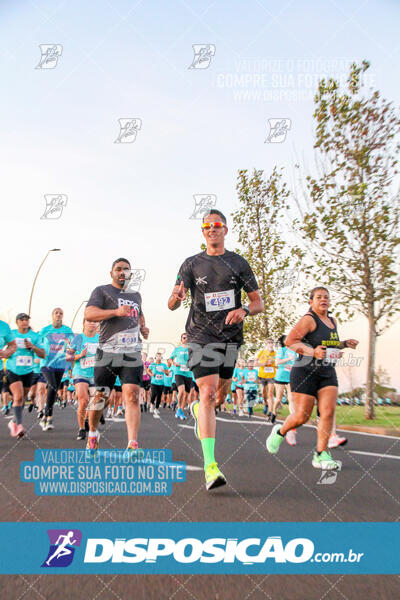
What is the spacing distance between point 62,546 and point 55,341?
733 centimetres

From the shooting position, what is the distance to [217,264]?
5.17 m

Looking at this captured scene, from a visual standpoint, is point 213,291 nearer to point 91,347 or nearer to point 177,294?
point 177,294

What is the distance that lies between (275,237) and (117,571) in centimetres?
2195

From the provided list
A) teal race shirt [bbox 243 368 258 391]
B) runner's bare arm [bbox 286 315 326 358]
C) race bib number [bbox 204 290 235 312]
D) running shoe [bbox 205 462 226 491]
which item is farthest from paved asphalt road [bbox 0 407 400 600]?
teal race shirt [bbox 243 368 258 391]

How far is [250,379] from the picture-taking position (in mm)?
17922

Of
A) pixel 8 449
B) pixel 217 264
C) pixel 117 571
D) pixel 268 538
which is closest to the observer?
pixel 117 571

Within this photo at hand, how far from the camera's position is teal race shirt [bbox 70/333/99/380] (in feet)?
31.1

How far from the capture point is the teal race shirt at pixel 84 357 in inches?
373

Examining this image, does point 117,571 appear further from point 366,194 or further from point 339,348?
point 366,194

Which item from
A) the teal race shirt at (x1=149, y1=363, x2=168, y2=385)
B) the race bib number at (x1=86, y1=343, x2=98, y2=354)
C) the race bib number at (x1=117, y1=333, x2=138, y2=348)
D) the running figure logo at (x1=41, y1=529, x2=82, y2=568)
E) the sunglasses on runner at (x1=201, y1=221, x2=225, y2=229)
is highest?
the sunglasses on runner at (x1=201, y1=221, x2=225, y2=229)

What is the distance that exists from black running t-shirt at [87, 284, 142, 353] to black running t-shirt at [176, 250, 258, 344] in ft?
4.34

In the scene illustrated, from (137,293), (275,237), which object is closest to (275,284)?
(275,237)

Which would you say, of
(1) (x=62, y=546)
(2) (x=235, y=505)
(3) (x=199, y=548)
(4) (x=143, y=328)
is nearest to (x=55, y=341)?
(4) (x=143, y=328)

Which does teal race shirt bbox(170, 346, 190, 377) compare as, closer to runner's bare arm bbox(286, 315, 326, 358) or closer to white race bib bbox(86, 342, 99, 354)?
white race bib bbox(86, 342, 99, 354)
